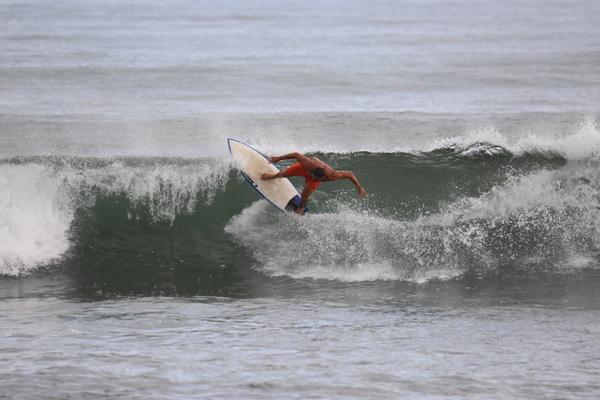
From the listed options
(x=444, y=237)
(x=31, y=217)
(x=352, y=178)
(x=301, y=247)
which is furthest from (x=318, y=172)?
(x=31, y=217)

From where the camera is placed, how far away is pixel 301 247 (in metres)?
13.8

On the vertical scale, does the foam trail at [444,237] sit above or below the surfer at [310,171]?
below

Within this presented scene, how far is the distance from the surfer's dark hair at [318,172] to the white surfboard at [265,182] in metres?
1.27

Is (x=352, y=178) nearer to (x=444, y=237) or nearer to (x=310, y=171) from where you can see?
(x=310, y=171)

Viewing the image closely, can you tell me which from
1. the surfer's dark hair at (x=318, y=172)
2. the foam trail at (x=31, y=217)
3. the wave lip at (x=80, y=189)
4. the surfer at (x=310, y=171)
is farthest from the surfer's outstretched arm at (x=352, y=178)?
the foam trail at (x=31, y=217)

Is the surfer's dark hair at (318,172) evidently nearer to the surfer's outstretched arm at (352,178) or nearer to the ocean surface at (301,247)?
the surfer's outstretched arm at (352,178)

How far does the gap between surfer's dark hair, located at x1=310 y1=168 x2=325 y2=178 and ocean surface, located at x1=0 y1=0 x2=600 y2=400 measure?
131 centimetres

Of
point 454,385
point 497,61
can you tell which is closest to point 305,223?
point 454,385

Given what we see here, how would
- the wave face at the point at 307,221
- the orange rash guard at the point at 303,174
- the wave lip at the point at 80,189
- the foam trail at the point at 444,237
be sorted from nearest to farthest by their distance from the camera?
the orange rash guard at the point at 303,174 < the foam trail at the point at 444,237 < the wave face at the point at 307,221 < the wave lip at the point at 80,189

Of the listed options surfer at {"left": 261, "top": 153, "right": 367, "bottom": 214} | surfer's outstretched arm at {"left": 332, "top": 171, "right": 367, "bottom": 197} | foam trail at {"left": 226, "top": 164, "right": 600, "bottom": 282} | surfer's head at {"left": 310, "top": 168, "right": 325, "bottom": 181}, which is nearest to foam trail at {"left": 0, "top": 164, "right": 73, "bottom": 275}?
foam trail at {"left": 226, "top": 164, "right": 600, "bottom": 282}

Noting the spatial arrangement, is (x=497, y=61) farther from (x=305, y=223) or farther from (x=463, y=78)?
(x=305, y=223)

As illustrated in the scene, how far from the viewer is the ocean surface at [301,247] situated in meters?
9.14

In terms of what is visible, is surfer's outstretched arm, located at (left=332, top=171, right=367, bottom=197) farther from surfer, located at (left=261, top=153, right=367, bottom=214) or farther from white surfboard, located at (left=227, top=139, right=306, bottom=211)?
white surfboard, located at (left=227, top=139, right=306, bottom=211)

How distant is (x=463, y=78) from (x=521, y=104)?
6.20m
